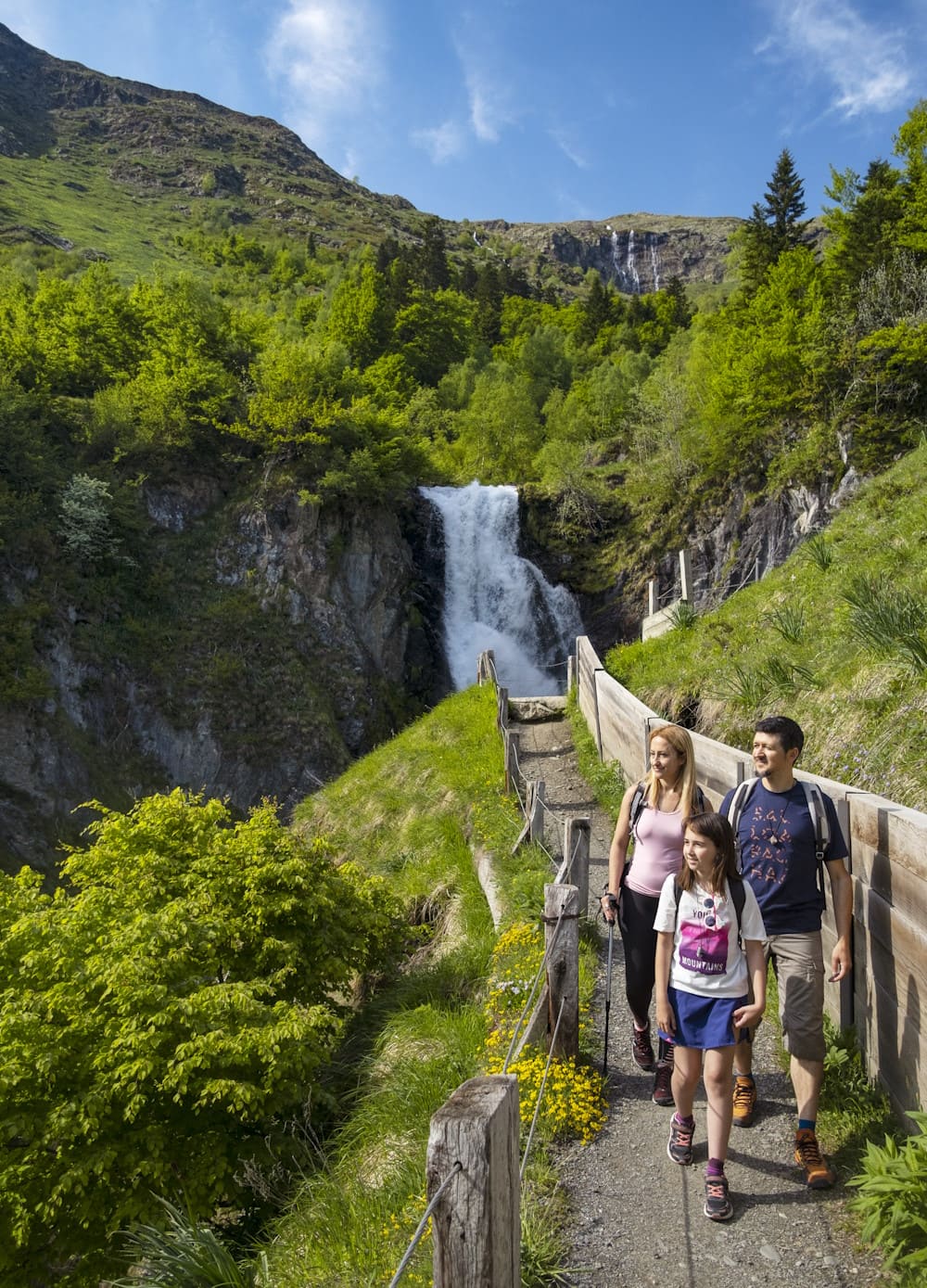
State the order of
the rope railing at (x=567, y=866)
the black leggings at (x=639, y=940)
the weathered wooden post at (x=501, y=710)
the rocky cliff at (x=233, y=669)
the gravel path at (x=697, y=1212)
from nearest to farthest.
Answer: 1. the gravel path at (x=697, y=1212)
2. the black leggings at (x=639, y=940)
3. the rope railing at (x=567, y=866)
4. the weathered wooden post at (x=501, y=710)
5. the rocky cliff at (x=233, y=669)

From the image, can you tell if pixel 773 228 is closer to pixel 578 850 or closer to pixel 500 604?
pixel 500 604

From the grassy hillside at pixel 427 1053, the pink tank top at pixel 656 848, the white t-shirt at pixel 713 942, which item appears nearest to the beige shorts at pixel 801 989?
the white t-shirt at pixel 713 942

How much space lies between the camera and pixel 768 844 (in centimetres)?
375

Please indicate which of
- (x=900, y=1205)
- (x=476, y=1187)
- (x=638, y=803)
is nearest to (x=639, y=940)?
(x=638, y=803)

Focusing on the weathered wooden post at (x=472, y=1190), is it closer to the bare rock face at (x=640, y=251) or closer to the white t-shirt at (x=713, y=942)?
the white t-shirt at (x=713, y=942)

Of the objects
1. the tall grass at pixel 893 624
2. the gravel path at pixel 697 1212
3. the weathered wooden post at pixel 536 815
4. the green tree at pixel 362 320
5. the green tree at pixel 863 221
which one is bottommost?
the gravel path at pixel 697 1212

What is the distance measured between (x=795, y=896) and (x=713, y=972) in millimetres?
604

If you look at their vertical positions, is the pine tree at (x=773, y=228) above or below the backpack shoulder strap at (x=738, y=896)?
Answer: above

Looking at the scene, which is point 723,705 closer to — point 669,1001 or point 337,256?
point 669,1001

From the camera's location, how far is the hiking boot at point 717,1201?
3293 millimetres

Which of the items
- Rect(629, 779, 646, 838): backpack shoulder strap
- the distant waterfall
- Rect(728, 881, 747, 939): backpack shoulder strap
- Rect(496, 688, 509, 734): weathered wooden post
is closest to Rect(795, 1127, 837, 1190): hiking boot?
Rect(728, 881, 747, 939): backpack shoulder strap

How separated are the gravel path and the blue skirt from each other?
719mm

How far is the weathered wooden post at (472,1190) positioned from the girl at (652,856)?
211 centimetres

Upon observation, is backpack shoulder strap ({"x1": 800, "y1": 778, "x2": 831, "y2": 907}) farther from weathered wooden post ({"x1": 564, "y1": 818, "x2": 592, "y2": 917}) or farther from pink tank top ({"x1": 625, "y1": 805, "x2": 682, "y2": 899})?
weathered wooden post ({"x1": 564, "y1": 818, "x2": 592, "y2": 917})
